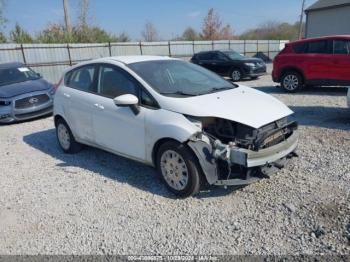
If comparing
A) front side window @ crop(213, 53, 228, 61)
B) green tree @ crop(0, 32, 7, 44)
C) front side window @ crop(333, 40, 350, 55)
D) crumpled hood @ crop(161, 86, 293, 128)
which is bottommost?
crumpled hood @ crop(161, 86, 293, 128)

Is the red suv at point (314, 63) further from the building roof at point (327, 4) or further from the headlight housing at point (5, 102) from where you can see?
the building roof at point (327, 4)

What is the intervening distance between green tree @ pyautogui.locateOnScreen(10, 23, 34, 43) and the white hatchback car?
14.9 metres

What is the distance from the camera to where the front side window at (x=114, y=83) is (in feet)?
14.3

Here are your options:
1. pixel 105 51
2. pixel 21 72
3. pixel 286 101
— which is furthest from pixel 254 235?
pixel 105 51

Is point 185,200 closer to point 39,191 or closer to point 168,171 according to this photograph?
point 168,171

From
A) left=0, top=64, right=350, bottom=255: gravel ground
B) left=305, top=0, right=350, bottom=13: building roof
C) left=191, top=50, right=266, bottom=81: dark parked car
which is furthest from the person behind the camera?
left=305, top=0, right=350, bottom=13: building roof

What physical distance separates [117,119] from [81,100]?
0.99m

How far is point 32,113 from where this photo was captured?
8.68 m

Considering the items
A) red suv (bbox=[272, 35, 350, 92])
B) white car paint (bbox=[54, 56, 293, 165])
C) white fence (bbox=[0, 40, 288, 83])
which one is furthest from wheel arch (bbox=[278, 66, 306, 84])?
white fence (bbox=[0, 40, 288, 83])

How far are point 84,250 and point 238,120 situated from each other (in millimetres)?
2041

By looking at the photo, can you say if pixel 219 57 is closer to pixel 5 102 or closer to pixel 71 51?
pixel 71 51

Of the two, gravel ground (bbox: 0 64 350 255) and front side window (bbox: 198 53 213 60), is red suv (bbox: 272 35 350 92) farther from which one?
front side window (bbox: 198 53 213 60)

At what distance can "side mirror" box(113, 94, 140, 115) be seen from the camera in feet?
13.2

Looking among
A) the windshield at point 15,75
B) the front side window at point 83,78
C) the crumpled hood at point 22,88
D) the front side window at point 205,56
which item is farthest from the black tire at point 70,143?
the front side window at point 205,56
